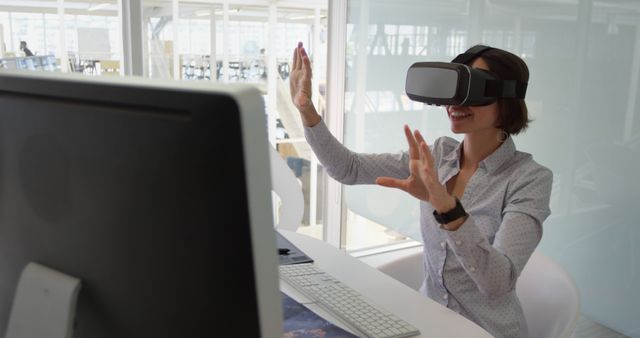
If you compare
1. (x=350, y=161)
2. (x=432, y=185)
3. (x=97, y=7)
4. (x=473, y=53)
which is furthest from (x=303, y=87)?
A: (x=97, y=7)

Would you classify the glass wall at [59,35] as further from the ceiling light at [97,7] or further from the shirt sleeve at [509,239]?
the shirt sleeve at [509,239]

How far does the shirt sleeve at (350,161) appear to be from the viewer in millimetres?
2057

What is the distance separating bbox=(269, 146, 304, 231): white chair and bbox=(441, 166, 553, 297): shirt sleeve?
4.29 ft

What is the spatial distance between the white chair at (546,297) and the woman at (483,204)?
91 millimetres

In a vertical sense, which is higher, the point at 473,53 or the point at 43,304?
the point at 473,53

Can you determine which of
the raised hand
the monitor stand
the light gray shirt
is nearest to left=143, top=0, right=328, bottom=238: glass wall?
the raised hand

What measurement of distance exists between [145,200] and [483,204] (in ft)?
3.92

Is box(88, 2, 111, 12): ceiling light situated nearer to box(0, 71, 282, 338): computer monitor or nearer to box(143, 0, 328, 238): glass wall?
box(143, 0, 328, 238): glass wall

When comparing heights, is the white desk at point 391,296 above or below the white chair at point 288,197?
above

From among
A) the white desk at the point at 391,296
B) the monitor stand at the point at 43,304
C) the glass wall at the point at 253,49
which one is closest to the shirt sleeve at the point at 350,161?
the white desk at the point at 391,296

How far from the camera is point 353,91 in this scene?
346 cm

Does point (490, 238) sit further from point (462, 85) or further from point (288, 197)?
point (288, 197)

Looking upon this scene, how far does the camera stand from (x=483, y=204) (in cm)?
168

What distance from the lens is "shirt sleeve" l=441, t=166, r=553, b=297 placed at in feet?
4.58
